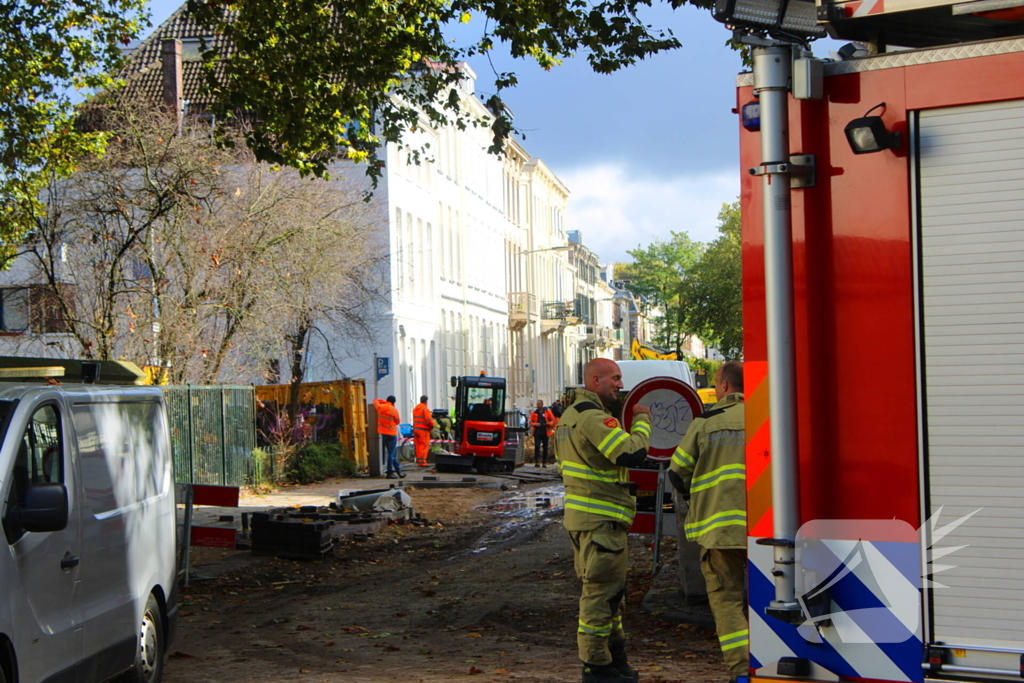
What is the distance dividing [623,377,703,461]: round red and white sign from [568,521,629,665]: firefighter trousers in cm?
259

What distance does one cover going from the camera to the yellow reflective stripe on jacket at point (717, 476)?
646cm

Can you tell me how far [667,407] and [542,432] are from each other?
2509cm

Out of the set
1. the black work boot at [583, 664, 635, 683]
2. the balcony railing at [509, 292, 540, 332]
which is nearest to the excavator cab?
the black work boot at [583, 664, 635, 683]

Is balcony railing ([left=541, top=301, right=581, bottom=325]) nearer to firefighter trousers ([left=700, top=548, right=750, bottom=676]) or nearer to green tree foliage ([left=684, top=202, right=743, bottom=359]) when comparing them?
green tree foliage ([left=684, top=202, right=743, bottom=359])

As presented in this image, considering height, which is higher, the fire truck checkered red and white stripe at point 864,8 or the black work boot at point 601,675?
the fire truck checkered red and white stripe at point 864,8

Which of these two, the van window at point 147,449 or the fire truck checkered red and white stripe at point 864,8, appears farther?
the van window at point 147,449

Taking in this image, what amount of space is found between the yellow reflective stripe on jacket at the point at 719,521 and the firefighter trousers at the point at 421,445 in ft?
86.0

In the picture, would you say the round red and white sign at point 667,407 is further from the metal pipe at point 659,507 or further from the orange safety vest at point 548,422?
the orange safety vest at point 548,422

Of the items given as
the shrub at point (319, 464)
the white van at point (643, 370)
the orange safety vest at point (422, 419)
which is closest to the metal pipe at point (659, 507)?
the white van at point (643, 370)

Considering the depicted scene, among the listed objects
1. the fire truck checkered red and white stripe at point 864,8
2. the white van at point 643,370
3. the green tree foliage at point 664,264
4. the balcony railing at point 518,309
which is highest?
the green tree foliage at point 664,264

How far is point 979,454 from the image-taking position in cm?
301

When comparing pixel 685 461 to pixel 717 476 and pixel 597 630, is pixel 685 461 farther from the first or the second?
pixel 597 630

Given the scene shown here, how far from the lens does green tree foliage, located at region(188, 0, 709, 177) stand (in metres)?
12.2

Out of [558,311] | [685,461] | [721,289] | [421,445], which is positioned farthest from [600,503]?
[558,311]
